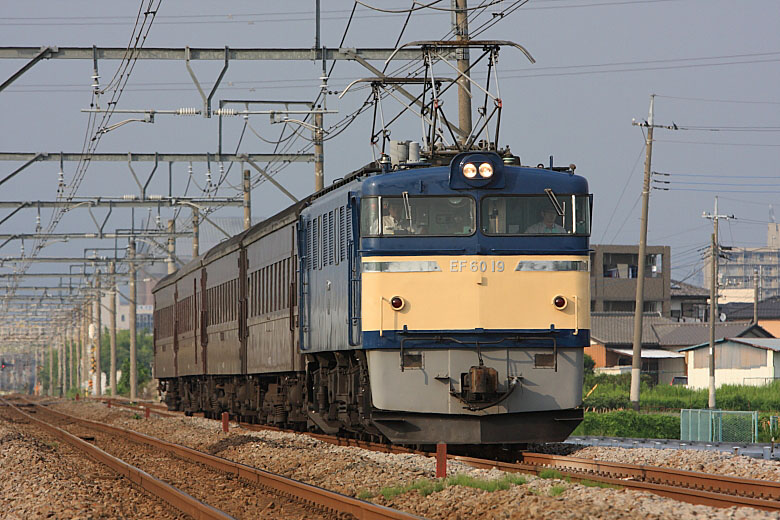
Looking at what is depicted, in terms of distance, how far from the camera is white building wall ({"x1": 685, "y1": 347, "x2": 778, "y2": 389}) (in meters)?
58.8

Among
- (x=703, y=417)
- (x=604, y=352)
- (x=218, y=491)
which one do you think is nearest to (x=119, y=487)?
(x=218, y=491)

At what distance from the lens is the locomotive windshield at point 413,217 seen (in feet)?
52.9

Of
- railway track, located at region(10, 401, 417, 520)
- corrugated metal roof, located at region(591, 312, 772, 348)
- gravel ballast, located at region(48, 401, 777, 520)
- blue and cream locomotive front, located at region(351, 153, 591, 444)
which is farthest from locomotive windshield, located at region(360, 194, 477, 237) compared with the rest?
corrugated metal roof, located at region(591, 312, 772, 348)

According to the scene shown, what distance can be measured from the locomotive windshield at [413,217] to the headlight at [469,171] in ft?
1.44

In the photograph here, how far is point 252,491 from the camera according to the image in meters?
14.7

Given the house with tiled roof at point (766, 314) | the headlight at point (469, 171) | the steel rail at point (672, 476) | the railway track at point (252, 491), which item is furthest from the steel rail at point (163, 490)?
the house with tiled roof at point (766, 314)

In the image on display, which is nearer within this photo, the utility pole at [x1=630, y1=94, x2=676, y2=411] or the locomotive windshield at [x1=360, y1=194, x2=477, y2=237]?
the locomotive windshield at [x1=360, y1=194, x2=477, y2=237]

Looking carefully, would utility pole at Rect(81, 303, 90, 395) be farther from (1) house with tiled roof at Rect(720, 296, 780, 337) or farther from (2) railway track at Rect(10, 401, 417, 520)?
(2) railway track at Rect(10, 401, 417, 520)

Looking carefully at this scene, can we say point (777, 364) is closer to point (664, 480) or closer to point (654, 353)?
point (654, 353)

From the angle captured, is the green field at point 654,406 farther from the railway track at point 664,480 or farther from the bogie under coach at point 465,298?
the bogie under coach at point 465,298

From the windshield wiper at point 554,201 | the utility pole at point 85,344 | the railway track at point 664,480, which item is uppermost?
the windshield wiper at point 554,201

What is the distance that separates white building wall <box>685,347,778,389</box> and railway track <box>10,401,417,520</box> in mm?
43281

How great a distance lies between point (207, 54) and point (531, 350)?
972 centimetres

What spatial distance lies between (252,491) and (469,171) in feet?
17.4
